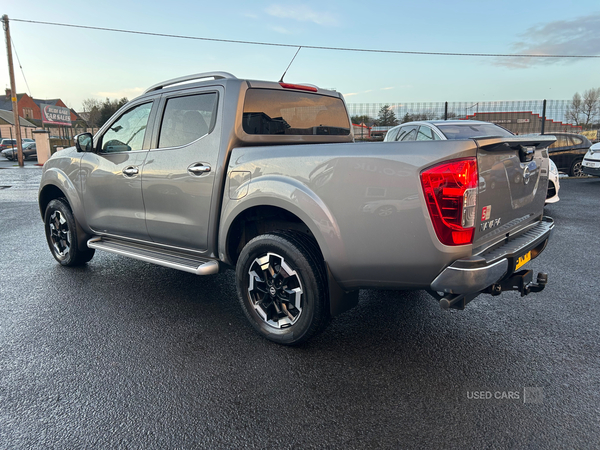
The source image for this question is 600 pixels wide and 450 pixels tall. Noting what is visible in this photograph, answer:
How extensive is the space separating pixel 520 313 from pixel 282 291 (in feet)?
6.99

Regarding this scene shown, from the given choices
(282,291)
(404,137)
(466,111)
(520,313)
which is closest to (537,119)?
(466,111)

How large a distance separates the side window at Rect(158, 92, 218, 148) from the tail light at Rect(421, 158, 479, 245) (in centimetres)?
201

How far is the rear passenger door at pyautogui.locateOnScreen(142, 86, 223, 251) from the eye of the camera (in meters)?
3.63

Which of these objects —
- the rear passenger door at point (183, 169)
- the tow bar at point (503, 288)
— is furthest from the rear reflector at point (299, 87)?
the tow bar at point (503, 288)

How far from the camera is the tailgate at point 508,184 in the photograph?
2.62 meters

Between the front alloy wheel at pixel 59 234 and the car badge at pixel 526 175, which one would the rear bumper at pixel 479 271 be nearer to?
the car badge at pixel 526 175

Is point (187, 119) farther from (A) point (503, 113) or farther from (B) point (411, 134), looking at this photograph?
(A) point (503, 113)

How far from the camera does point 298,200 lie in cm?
301

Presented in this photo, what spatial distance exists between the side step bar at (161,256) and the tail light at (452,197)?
1904 millimetres

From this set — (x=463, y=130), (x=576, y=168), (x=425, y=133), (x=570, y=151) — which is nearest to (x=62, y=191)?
(x=425, y=133)

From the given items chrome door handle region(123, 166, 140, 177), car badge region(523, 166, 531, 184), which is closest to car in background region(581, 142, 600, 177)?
car badge region(523, 166, 531, 184)

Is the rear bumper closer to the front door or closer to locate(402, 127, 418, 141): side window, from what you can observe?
the front door

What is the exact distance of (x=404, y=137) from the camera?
9961 millimetres

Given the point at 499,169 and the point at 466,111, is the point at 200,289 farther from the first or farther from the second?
the point at 466,111
